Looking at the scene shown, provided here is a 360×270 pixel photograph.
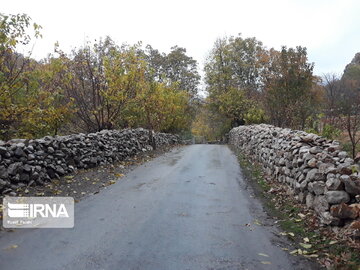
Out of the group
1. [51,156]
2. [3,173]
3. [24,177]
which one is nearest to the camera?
[3,173]

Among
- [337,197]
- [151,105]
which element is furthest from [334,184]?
[151,105]

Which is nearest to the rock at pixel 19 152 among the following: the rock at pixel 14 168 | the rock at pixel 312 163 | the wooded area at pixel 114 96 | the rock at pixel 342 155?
the rock at pixel 14 168

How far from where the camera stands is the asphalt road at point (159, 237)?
3.59 metres

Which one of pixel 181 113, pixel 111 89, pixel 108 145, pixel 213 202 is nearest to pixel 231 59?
pixel 181 113

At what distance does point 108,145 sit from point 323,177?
8.04m

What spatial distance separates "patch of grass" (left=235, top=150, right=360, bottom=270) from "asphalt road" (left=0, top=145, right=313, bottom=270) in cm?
22

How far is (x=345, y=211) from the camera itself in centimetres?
403

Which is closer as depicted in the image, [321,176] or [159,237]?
[159,237]

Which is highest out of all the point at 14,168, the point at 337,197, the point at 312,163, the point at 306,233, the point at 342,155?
the point at 342,155

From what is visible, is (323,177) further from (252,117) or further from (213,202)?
(252,117)

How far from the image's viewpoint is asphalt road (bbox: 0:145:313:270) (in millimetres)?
3590

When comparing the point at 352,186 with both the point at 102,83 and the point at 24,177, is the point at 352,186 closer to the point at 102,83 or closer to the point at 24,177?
the point at 24,177

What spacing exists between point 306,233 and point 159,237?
216 centimetres

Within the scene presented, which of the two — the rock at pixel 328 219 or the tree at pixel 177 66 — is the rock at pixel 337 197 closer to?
the rock at pixel 328 219
